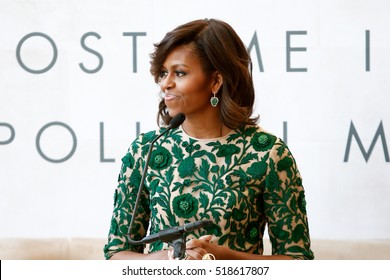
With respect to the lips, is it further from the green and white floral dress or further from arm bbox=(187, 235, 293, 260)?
arm bbox=(187, 235, 293, 260)

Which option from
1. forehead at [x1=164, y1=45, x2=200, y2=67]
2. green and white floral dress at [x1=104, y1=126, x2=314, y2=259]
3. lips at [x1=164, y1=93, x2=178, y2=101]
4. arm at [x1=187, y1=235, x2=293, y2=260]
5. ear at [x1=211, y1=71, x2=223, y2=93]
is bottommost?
arm at [x1=187, y1=235, x2=293, y2=260]

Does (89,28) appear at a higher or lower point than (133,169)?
higher

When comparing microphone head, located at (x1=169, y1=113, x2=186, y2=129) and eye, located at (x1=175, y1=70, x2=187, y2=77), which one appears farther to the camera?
eye, located at (x1=175, y1=70, x2=187, y2=77)

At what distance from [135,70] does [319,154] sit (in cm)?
109

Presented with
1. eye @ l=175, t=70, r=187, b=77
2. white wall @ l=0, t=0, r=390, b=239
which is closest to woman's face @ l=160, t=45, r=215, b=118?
eye @ l=175, t=70, r=187, b=77

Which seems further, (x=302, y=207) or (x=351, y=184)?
(x=351, y=184)

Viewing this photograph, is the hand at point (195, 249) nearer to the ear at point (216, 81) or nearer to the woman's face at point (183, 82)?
the woman's face at point (183, 82)

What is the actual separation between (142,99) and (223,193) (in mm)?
1818

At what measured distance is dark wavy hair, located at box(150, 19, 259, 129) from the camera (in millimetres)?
3049

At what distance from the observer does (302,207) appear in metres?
3.11

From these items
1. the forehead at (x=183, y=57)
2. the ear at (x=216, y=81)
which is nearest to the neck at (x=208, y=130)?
the ear at (x=216, y=81)
